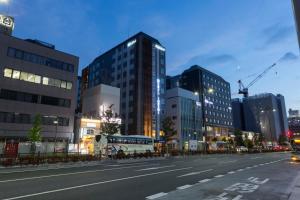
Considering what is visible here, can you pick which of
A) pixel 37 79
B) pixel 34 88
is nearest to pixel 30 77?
pixel 37 79

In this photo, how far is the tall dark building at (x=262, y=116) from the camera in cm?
17688

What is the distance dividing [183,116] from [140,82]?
2294cm

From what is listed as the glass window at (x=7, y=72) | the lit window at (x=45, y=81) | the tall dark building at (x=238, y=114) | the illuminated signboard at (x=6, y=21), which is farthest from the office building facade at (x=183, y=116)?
the tall dark building at (x=238, y=114)

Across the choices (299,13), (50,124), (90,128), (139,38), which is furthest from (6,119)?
(139,38)

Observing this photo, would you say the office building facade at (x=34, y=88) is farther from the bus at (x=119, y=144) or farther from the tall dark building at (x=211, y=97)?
the tall dark building at (x=211, y=97)

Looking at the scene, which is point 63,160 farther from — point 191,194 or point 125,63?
point 125,63

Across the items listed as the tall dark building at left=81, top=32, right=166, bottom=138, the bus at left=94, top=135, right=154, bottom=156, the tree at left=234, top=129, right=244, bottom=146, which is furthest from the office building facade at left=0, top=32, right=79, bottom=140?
the tree at left=234, top=129, right=244, bottom=146

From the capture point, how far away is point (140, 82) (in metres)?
94.6

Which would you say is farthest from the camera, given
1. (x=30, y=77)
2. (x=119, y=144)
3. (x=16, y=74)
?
(x=30, y=77)

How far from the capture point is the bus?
44.6m

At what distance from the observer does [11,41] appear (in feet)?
171

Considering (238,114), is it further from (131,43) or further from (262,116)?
(131,43)

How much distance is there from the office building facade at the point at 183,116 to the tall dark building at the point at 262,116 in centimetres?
8656

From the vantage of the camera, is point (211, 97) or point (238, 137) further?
point (211, 97)
